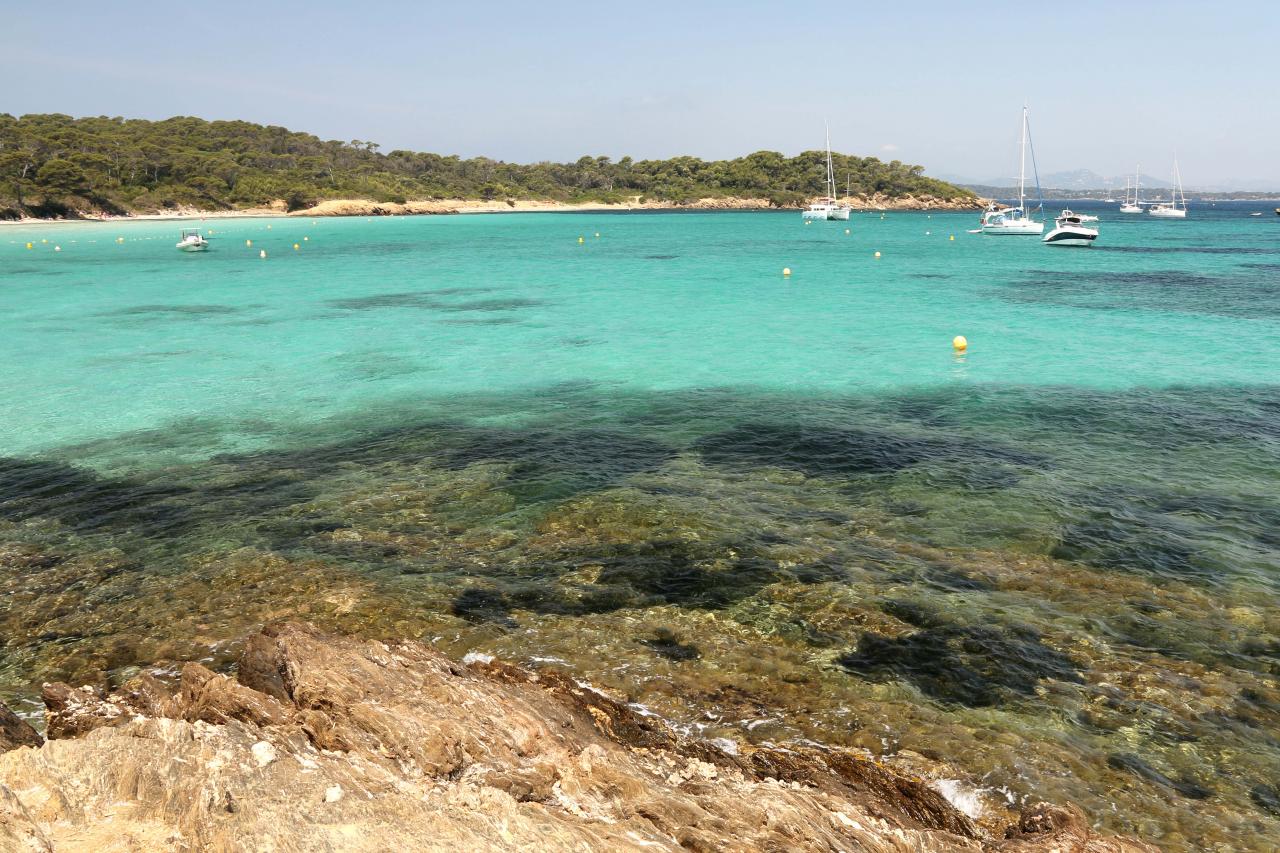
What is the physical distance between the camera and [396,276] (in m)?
56.8

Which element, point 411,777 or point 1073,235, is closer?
point 411,777

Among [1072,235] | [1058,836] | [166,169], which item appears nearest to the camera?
[1058,836]

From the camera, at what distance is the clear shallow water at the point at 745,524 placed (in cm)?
856

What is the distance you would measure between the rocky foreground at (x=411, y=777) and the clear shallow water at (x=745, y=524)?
Answer: 1.24 metres

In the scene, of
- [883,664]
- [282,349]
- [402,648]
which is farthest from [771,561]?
[282,349]

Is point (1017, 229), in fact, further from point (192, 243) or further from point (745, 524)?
point (745, 524)

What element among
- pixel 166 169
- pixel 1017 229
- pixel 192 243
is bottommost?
pixel 1017 229

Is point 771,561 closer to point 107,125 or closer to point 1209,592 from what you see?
point 1209,592

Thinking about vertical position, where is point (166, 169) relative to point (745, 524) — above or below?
above

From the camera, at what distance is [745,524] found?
13.2 metres

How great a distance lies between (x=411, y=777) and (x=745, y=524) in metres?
7.99

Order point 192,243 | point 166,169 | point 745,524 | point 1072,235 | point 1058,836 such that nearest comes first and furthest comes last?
point 1058,836 < point 745,524 < point 192,243 < point 1072,235 < point 166,169

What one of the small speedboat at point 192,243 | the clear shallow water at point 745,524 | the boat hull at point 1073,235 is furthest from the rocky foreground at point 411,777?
the boat hull at point 1073,235

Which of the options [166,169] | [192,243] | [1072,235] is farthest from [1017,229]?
[166,169]
